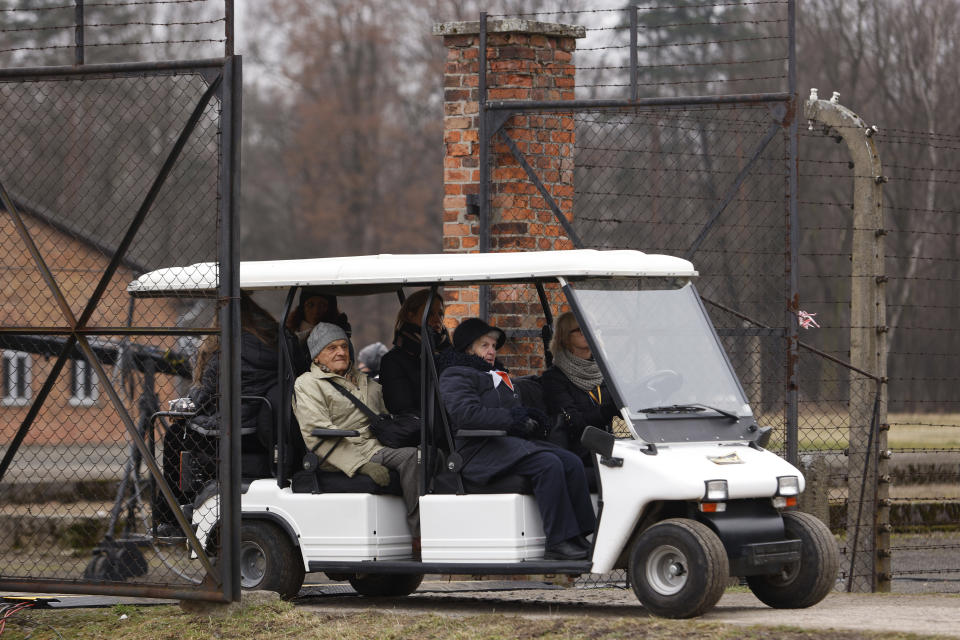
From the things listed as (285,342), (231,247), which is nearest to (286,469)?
(285,342)

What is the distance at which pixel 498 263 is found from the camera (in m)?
9.43

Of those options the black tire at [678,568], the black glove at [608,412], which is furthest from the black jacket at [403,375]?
the black tire at [678,568]

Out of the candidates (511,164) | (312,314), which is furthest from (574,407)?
(511,164)

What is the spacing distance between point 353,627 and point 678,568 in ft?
5.52

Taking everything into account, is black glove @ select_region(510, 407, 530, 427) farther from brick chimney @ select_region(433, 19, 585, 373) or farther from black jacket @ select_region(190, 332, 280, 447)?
brick chimney @ select_region(433, 19, 585, 373)

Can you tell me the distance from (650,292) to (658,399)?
660mm

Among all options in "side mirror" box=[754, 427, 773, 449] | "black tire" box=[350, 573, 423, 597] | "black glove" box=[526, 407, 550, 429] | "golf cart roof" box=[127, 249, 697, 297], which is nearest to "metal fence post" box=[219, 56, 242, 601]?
"golf cart roof" box=[127, 249, 697, 297]

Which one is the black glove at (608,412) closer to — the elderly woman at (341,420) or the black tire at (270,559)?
the elderly woman at (341,420)

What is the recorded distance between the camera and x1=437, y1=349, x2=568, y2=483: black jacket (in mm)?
9242

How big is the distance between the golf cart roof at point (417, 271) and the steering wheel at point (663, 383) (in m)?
0.56

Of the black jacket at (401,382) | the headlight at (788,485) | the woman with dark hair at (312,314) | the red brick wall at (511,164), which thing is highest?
the red brick wall at (511,164)

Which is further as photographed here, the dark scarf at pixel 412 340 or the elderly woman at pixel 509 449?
the dark scarf at pixel 412 340

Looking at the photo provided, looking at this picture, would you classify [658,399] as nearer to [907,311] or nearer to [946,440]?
[946,440]

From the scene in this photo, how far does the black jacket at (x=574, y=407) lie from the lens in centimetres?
970
